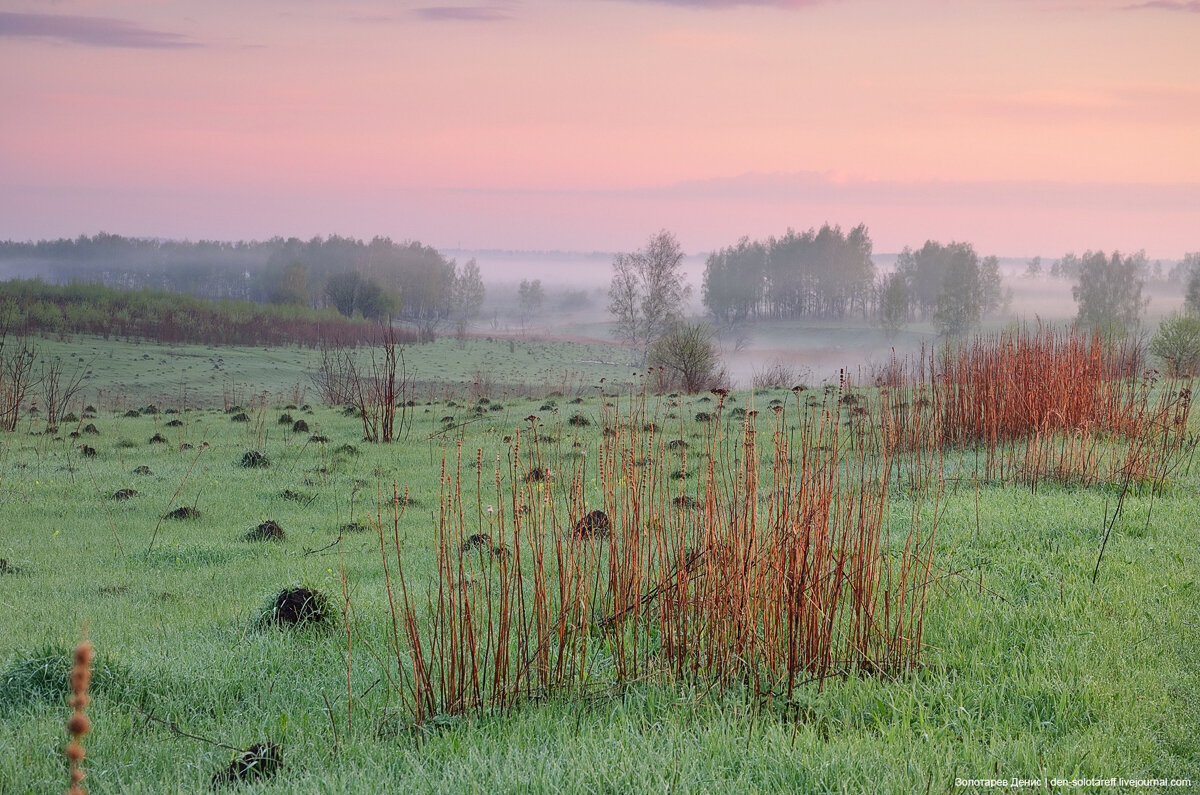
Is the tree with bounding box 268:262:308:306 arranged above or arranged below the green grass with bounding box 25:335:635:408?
A: above

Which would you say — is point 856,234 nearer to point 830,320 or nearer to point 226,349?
point 830,320

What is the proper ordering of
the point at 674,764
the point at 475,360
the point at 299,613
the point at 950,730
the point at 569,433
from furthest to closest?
the point at 475,360 → the point at 569,433 → the point at 299,613 → the point at 950,730 → the point at 674,764

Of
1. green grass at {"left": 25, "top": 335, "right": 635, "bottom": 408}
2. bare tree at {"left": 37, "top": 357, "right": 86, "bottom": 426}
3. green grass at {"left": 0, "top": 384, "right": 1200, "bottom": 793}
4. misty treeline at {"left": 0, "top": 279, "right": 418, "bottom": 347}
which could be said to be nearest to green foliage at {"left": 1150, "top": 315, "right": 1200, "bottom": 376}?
green grass at {"left": 25, "top": 335, "right": 635, "bottom": 408}

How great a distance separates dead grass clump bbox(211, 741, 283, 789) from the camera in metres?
3.29

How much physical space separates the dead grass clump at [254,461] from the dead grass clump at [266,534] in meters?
3.78

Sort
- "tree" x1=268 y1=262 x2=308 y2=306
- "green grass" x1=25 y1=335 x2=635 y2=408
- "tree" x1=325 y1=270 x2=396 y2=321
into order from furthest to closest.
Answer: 1. "tree" x1=268 y1=262 x2=308 y2=306
2. "tree" x1=325 y1=270 x2=396 y2=321
3. "green grass" x1=25 y1=335 x2=635 y2=408

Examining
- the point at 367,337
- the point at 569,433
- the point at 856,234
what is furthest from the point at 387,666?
the point at 856,234

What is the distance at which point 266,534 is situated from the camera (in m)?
7.96

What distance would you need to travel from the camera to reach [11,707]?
399 cm

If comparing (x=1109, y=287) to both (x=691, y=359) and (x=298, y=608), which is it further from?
(x=298, y=608)

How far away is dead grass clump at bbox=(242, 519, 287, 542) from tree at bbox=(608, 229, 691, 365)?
1767 inches

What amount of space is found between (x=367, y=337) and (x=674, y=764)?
57137mm

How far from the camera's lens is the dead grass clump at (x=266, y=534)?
7.93 meters

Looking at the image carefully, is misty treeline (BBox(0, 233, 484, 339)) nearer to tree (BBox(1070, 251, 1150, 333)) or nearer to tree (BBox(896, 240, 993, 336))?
tree (BBox(896, 240, 993, 336))
